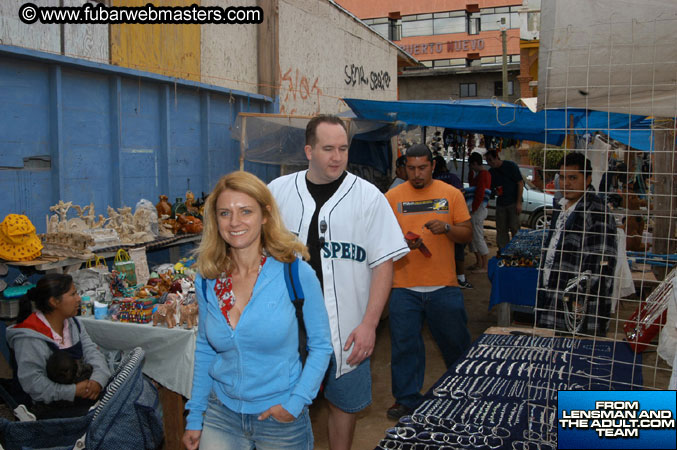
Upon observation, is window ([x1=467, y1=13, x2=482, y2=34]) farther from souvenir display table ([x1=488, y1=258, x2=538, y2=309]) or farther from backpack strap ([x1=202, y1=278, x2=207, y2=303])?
backpack strap ([x1=202, y1=278, x2=207, y2=303])

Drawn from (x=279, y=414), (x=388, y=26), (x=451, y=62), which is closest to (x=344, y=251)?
(x=279, y=414)

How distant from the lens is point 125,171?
639 centimetres

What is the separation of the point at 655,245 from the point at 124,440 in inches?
301

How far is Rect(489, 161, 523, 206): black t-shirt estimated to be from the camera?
10453 millimetres

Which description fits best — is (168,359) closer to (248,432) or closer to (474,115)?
(248,432)

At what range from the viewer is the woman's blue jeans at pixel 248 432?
2.19 metres

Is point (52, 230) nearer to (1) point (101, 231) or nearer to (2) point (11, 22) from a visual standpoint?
(1) point (101, 231)

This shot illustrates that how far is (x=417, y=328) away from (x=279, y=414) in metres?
2.36

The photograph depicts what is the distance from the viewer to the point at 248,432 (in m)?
2.21

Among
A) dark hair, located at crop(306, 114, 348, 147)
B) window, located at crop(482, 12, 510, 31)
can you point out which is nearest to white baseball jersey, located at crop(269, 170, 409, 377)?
dark hair, located at crop(306, 114, 348, 147)

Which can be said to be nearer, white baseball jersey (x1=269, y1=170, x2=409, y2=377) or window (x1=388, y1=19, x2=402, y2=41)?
white baseball jersey (x1=269, y1=170, x2=409, y2=377)

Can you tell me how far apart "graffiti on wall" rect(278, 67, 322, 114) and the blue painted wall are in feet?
4.82

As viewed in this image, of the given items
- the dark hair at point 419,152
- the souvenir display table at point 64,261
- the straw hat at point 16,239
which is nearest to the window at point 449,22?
the souvenir display table at point 64,261

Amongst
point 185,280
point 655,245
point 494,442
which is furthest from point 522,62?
point 494,442
